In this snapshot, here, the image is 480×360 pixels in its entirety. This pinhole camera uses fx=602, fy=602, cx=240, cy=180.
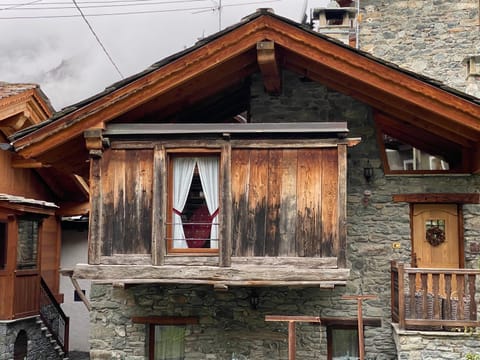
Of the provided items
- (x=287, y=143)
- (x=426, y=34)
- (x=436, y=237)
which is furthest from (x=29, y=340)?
(x=426, y=34)

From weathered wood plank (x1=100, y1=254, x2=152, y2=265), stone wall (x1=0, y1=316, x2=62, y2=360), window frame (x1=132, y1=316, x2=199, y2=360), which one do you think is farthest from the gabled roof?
stone wall (x1=0, y1=316, x2=62, y2=360)

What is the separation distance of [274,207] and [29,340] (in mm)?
9245

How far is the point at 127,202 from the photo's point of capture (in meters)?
8.40

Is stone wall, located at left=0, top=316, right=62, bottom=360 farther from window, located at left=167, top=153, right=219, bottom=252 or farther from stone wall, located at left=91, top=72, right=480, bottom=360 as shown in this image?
window, located at left=167, top=153, right=219, bottom=252

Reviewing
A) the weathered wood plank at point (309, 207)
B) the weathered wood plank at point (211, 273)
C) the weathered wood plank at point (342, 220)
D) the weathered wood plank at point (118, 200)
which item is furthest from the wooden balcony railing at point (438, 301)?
the weathered wood plank at point (118, 200)

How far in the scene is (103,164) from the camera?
8461 millimetres

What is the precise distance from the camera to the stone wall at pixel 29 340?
1341 cm

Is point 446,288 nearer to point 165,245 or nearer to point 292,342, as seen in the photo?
point 292,342

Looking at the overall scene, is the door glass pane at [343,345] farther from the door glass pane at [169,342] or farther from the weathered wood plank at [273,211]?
the door glass pane at [169,342]

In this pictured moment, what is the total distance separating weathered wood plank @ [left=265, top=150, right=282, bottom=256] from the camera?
819cm

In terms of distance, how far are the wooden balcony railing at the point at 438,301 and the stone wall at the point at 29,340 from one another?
30.0 ft

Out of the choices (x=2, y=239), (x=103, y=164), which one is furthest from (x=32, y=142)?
(x=2, y=239)

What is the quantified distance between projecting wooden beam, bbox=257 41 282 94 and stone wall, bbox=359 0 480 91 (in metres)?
7.19

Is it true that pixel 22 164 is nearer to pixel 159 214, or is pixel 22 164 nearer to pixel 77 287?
pixel 77 287
